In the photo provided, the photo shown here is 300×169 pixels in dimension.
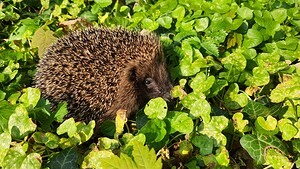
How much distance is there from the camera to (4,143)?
8.95 ft

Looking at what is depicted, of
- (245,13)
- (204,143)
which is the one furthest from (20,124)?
(245,13)

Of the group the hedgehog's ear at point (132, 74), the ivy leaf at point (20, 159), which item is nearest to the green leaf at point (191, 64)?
the hedgehog's ear at point (132, 74)

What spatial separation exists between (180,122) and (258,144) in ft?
1.64

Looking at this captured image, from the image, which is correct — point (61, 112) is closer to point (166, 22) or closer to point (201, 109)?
point (201, 109)

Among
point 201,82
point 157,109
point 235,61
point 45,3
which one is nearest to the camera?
point 157,109

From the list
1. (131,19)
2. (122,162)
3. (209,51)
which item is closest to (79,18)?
(131,19)

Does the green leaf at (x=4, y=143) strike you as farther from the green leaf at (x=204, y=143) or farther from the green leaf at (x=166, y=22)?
the green leaf at (x=166, y=22)

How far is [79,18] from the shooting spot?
442 centimetres

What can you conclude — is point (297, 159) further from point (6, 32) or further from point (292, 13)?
point (6, 32)

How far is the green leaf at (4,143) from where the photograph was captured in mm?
2676

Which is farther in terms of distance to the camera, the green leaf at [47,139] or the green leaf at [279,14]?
the green leaf at [279,14]

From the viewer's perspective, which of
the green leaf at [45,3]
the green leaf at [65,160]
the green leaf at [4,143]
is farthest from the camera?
the green leaf at [45,3]

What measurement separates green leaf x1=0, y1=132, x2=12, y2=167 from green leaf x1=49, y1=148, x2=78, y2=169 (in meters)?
0.26

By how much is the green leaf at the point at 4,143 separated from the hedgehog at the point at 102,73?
2.44ft
